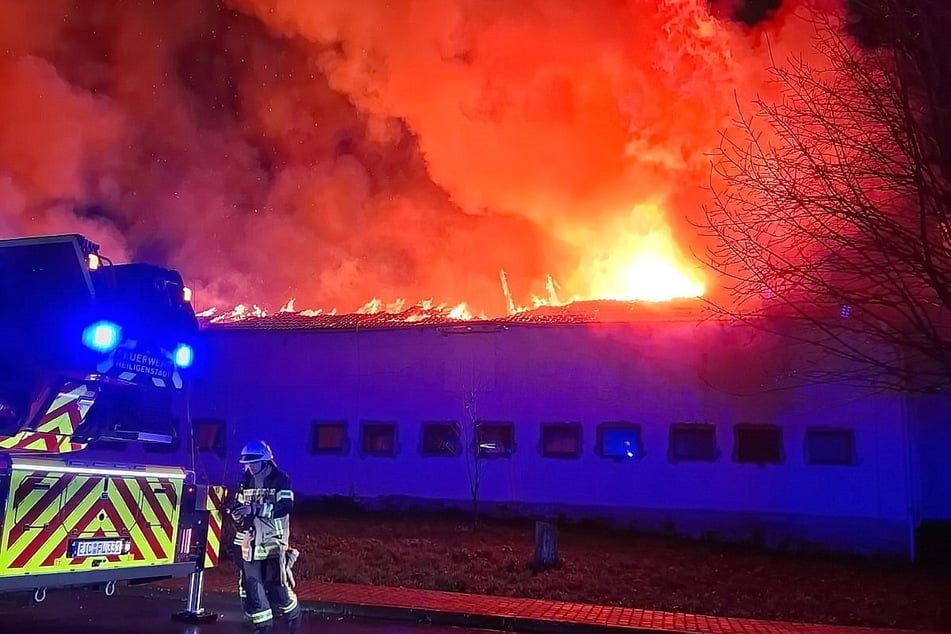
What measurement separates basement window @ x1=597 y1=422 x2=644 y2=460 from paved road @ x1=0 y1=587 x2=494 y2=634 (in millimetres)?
8209

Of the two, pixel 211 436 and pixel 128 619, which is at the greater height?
pixel 211 436

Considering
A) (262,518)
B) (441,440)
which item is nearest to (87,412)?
(262,518)

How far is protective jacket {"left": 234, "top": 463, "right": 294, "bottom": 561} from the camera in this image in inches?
272

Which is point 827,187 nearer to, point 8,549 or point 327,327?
point 8,549

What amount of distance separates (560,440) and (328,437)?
17.6 ft

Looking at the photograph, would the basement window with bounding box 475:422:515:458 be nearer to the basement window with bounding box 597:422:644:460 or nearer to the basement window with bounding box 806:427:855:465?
the basement window with bounding box 597:422:644:460

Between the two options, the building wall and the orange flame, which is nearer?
the building wall

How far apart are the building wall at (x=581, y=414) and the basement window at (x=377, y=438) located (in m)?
0.15

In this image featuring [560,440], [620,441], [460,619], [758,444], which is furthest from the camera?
[560,440]

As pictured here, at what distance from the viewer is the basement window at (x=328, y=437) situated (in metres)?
17.9

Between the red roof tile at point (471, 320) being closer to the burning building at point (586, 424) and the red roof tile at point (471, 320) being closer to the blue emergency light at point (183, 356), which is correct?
the burning building at point (586, 424)

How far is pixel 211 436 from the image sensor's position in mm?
18781

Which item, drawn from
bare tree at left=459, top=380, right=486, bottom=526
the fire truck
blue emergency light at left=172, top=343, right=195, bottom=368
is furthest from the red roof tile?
the fire truck

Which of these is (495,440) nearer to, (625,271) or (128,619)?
(625,271)
